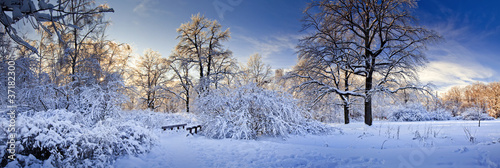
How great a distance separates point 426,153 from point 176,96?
722 inches

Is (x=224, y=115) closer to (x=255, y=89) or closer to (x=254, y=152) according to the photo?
(x=255, y=89)

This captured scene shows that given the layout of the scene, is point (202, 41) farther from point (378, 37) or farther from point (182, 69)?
point (378, 37)

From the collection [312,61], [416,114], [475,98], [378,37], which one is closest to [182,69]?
[312,61]

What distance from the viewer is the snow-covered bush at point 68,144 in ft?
12.3

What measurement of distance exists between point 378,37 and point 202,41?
12209 mm

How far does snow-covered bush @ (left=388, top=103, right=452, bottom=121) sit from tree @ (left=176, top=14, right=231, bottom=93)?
15430 mm

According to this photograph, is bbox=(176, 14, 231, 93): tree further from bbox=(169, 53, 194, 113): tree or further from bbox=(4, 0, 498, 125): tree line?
bbox=(4, 0, 498, 125): tree line

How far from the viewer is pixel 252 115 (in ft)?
27.6

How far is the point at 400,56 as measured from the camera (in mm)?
10875

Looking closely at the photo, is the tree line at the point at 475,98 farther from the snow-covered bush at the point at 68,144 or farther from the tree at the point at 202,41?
the snow-covered bush at the point at 68,144

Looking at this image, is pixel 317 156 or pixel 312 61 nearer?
pixel 317 156

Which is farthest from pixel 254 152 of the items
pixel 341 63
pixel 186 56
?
pixel 186 56

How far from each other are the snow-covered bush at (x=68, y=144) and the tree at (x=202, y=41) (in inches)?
496

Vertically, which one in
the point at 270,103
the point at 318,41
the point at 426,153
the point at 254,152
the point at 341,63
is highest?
the point at 318,41
